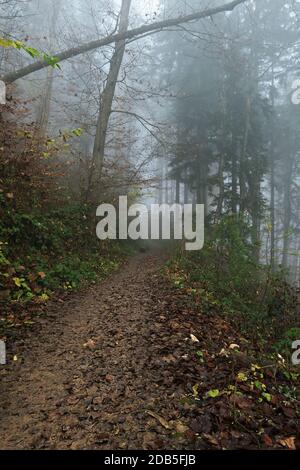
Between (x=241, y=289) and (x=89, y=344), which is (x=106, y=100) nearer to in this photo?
(x=241, y=289)

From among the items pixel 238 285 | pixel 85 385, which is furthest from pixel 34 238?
pixel 238 285

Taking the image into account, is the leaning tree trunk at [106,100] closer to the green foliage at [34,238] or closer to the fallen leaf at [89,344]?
the green foliage at [34,238]

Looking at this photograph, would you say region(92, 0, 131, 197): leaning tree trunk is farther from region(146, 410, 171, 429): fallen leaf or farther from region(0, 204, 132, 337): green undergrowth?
region(146, 410, 171, 429): fallen leaf

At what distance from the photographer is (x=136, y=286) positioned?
775 centimetres

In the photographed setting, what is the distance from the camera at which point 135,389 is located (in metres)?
3.27

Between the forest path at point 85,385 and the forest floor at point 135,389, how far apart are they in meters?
0.01

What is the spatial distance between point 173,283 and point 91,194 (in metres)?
5.32

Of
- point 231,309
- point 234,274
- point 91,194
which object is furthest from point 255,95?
point 231,309

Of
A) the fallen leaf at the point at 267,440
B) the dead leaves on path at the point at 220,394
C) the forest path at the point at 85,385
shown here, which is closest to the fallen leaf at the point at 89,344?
the forest path at the point at 85,385

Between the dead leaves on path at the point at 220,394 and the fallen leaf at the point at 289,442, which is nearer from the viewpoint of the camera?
the fallen leaf at the point at 289,442

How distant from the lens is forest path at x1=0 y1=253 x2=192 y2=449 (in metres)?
2.62

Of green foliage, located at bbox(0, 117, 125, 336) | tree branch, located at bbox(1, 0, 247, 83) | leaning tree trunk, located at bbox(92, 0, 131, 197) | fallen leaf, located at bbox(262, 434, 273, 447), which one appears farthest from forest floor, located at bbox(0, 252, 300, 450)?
leaning tree trunk, located at bbox(92, 0, 131, 197)

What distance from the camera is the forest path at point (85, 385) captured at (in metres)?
2.62

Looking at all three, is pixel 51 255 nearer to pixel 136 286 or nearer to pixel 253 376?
pixel 136 286
